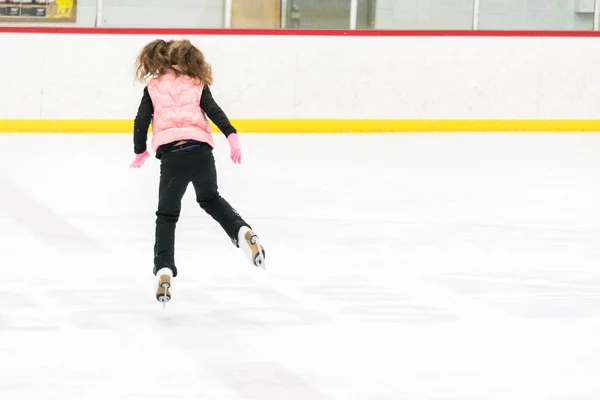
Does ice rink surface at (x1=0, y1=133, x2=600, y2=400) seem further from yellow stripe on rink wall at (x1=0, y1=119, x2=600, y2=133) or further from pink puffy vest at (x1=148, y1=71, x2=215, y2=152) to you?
yellow stripe on rink wall at (x1=0, y1=119, x2=600, y2=133)

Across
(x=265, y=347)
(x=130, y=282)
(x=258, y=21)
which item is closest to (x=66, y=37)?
(x=258, y=21)

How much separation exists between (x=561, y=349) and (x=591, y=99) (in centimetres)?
803

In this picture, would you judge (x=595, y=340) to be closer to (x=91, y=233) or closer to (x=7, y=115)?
(x=91, y=233)

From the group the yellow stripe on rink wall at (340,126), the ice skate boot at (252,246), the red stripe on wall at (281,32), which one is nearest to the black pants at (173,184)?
the ice skate boot at (252,246)

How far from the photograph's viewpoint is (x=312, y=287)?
4.84m

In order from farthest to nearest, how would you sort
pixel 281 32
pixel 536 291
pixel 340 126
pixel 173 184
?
pixel 340 126 → pixel 281 32 → pixel 536 291 → pixel 173 184

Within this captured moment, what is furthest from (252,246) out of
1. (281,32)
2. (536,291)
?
(281,32)

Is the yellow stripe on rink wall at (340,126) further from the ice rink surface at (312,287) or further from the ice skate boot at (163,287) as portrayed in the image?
the ice skate boot at (163,287)

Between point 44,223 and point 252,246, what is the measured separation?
2.07m

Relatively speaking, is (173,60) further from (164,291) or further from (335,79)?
(335,79)

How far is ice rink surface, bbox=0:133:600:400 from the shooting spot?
349 cm

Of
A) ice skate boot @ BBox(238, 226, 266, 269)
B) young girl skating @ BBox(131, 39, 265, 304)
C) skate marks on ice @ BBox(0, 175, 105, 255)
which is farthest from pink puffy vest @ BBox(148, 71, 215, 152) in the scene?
skate marks on ice @ BBox(0, 175, 105, 255)

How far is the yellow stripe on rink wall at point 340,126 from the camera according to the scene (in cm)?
1060

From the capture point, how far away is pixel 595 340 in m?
4.01
